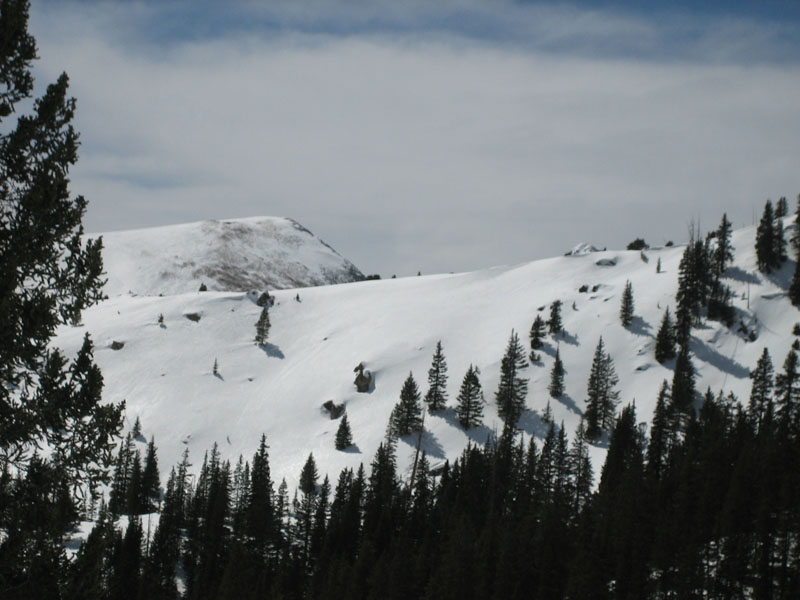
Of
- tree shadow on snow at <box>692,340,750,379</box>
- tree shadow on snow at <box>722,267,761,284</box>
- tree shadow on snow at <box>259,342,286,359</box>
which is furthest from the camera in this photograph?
tree shadow on snow at <box>259,342,286,359</box>

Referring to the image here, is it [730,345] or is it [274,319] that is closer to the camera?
[730,345]

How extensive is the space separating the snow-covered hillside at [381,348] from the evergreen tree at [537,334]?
2.39 meters

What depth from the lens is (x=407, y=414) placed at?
362 ft

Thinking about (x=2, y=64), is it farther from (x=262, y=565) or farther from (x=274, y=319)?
(x=274, y=319)

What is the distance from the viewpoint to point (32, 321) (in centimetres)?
1150

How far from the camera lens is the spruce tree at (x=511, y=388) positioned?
10894 cm

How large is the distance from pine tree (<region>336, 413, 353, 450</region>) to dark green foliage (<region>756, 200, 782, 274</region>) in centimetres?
9496

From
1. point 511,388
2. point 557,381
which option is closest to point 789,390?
point 557,381

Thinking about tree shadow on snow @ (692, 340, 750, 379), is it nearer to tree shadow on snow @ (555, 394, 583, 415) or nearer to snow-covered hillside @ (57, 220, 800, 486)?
snow-covered hillside @ (57, 220, 800, 486)

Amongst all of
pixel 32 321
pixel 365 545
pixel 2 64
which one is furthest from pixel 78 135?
pixel 365 545

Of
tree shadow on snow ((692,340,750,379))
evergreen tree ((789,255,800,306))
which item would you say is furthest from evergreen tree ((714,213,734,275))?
tree shadow on snow ((692,340,750,379))

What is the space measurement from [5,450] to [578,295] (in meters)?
144

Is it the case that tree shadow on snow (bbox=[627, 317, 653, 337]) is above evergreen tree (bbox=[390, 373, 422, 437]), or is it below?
above

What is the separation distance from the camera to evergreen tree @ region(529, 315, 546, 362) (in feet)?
420
